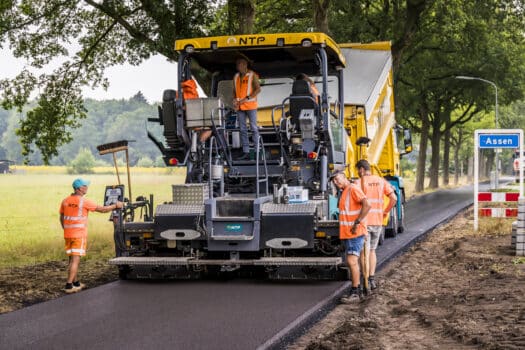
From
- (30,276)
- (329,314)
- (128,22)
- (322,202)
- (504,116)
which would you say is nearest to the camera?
(329,314)

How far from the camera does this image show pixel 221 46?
1166 centimetres

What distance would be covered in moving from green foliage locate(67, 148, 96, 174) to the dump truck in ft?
161

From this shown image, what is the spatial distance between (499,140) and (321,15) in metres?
8.19

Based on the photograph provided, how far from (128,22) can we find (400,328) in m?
16.0

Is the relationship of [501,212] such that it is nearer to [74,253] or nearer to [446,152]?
[74,253]

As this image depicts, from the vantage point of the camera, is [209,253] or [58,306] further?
[209,253]

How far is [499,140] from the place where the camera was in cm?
1809

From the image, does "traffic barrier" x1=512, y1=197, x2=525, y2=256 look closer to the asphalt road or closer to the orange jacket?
the asphalt road

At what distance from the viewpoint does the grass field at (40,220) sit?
53.6 ft

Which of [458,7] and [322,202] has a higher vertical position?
[458,7]

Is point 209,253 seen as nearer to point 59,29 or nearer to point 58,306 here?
point 58,306

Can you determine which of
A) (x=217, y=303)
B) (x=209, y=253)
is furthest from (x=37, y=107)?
(x=217, y=303)

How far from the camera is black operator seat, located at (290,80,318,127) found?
442 inches

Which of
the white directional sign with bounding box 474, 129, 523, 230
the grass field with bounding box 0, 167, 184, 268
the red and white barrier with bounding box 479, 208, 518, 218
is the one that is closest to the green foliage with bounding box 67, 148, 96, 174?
the grass field with bounding box 0, 167, 184, 268
